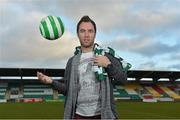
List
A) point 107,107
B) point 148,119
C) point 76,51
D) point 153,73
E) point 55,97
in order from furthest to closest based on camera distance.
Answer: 1. point 153,73
2. point 55,97
3. point 148,119
4. point 76,51
5. point 107,107

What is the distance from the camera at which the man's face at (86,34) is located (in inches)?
190

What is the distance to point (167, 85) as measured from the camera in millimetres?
75938

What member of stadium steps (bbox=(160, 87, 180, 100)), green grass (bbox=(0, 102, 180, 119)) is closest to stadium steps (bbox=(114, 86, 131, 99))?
stadium steps (bbox=(160, 87, 180, 100))

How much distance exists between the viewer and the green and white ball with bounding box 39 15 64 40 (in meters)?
5.35

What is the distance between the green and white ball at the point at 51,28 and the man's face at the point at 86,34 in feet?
1.88

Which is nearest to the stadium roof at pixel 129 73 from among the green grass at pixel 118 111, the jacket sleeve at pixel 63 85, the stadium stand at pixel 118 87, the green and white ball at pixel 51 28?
the stadium stand at pixel 118 87

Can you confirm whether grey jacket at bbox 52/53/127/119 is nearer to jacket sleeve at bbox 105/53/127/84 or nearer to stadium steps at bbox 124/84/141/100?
jacket sleeve at bbox 105/53/127/84

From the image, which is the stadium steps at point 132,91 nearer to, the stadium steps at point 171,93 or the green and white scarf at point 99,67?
the stadium steps at point 171,93

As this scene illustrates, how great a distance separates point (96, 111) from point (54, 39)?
45.7 inches

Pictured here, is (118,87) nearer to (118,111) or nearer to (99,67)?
(118,111)

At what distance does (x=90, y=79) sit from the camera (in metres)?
4.82

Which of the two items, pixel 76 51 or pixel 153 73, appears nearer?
pixel 76 51

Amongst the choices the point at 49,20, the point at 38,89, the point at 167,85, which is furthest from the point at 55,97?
the point at 49,20

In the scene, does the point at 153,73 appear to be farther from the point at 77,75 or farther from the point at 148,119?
the point at 77,75
